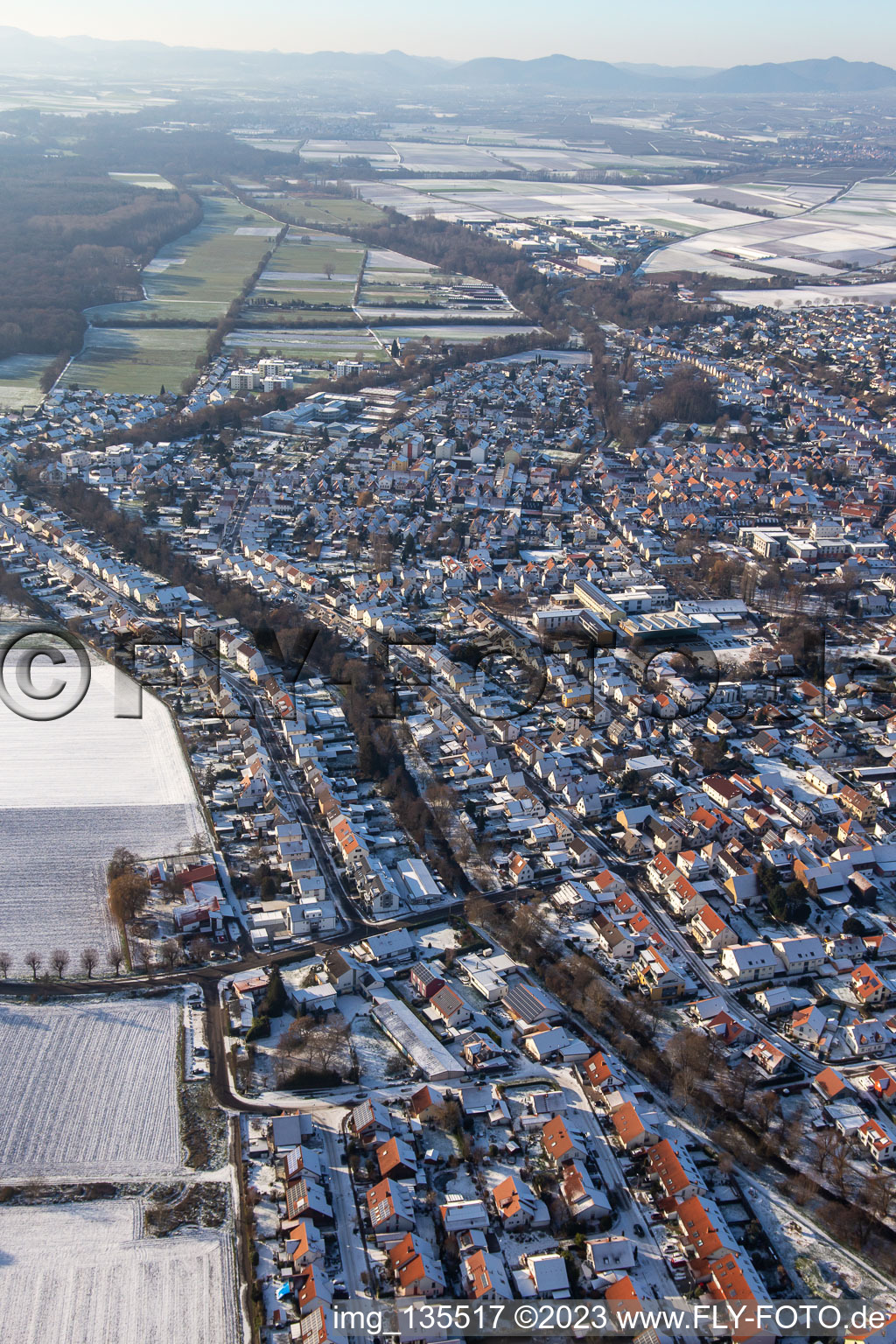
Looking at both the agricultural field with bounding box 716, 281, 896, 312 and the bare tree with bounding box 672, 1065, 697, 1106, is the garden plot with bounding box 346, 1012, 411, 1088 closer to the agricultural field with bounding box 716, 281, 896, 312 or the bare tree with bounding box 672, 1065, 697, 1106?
the bare tree with bounding box 672, 1065, 697, 1106

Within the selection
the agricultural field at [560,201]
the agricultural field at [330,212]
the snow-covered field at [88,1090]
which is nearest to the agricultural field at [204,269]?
the agricultural field at [330,212]

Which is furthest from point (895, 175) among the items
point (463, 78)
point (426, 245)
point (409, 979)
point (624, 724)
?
point (463, 78)

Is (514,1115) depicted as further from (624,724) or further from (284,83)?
(284,83)

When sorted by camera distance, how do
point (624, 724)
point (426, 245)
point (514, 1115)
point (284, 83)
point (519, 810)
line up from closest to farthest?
point (514, 1115), point (519, 810), point (624, 724), point (426, 245), point (284, 83)

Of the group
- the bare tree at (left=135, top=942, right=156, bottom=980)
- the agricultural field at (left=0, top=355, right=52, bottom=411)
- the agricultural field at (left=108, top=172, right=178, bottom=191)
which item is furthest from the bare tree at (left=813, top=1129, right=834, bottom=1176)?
the agricultural field at (left=108, top=172, right=178, bottom=191)

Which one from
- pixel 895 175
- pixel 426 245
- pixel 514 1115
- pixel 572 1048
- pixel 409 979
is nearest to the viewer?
pixel 514 1115

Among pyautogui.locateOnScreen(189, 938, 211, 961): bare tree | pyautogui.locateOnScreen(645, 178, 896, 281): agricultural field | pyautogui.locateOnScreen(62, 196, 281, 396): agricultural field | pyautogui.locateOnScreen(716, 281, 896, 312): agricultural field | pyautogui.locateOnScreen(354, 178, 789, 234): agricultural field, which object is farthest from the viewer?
pyautogui.locateOnScreen(354, 178, 789, 234): agricultural field

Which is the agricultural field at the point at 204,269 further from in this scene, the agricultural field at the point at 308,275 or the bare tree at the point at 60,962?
the bare tree at the point at 60,962
